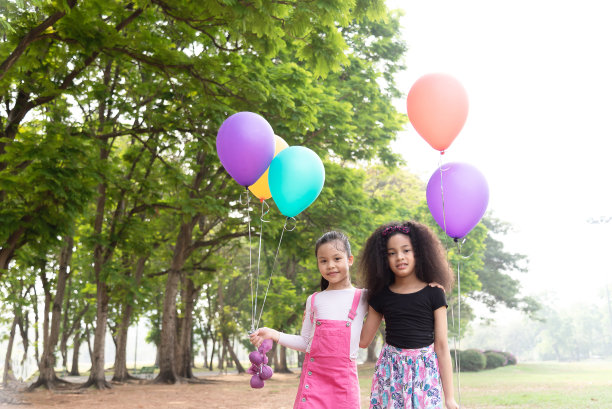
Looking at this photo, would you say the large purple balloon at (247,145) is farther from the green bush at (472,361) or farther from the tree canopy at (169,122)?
the green bush at (472,361)

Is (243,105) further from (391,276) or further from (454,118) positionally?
(391,276)

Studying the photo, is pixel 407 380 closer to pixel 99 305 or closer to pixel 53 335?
pixel 99 305

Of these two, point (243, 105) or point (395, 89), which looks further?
point (395, 89)

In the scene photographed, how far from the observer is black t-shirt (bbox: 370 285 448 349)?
136 inches

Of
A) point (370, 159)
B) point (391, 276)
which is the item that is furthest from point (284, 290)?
point (391, 276)

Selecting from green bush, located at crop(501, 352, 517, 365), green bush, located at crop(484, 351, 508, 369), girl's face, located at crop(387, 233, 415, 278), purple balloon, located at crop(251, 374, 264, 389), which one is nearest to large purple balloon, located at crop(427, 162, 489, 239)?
girl's face, located at crop(387, 233, 415, 278)

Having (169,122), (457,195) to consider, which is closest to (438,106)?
(457,195)

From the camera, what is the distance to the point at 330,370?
3.61 m

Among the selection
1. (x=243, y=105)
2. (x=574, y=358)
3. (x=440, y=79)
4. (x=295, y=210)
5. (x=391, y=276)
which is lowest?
(x=574, y=358)

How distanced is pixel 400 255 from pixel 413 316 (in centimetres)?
38

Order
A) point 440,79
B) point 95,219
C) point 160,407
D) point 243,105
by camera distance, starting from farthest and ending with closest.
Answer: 1. point 95,219
2. point 160,407
3. point 243,105
4. point 440,79

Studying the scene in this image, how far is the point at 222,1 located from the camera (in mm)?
5109

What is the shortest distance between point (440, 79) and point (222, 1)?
2067mm

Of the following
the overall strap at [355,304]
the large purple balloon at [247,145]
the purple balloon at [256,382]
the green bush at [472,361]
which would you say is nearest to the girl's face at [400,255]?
the overall strap at [355,304]
